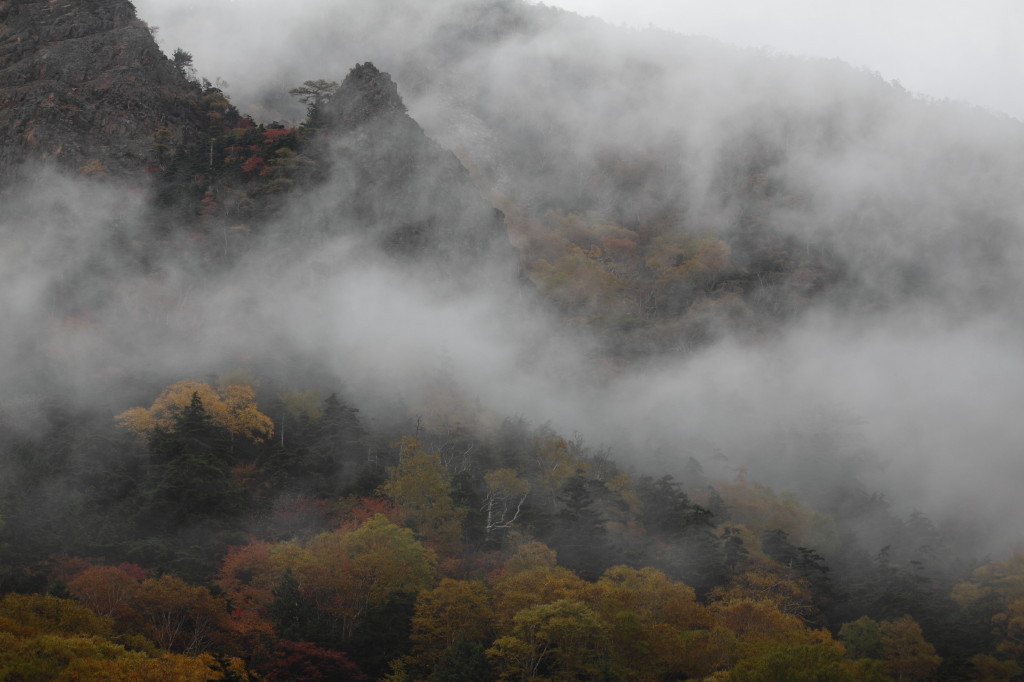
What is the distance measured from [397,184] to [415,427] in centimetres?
4024

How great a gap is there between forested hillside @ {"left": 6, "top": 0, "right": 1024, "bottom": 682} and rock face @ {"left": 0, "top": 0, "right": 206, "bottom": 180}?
0.42m

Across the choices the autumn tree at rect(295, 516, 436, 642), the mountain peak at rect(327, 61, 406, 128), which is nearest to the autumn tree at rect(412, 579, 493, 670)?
the autumn tree at rect(295, 516, 436, 642)

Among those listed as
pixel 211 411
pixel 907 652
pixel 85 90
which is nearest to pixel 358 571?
pixel 211 411

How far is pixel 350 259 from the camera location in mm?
104812

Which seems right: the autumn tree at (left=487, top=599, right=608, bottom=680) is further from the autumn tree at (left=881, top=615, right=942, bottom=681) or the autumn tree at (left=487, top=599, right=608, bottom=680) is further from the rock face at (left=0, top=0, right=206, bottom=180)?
the rock face at (left=0, top=0, right=206, bottom=180)

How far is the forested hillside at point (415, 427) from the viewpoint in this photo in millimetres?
51938

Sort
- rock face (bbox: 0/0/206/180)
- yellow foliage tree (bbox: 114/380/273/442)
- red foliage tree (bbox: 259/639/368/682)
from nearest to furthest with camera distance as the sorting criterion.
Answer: red foliage tree (bbox: 259/639/368/682) → yellow foliage tree (bbox: 114/380/273/442) → rock face (bbox: 0/0/206/180)

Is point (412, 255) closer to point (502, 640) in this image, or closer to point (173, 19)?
point (502, 640)

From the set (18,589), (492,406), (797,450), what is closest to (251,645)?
(18,589)

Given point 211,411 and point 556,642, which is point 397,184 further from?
point 556,642

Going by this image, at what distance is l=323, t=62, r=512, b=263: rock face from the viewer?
110 meters

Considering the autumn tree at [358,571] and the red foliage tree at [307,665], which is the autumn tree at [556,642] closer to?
the red foliage tree at [307,665]

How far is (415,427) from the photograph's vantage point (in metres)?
84.8

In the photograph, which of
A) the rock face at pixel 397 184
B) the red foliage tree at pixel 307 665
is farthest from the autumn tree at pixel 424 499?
the rock face at pixel 397 184
